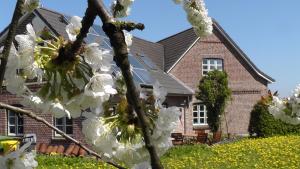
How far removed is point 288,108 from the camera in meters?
5.20

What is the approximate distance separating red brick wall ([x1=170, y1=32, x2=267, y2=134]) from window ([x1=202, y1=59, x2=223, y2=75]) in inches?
9.0

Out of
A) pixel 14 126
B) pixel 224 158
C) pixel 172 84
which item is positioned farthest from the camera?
pixel 172 84

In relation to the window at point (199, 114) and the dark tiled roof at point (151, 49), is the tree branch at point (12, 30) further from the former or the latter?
the window at point (199, 114)

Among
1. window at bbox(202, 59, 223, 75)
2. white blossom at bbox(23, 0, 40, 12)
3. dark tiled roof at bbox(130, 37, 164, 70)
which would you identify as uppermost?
dark tiled roof at bbox(130, 37, 164, 70)

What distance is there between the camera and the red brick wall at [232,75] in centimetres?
2723

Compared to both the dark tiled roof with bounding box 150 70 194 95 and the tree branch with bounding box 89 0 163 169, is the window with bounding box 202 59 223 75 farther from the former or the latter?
the tree branch with bounding box 89 0 163 169

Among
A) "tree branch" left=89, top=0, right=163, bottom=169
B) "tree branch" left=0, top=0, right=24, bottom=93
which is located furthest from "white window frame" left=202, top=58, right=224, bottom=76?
"tree branch" left=89, top=0, right=163, bottom=169

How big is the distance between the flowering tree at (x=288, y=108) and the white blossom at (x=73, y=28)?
4.10 meters

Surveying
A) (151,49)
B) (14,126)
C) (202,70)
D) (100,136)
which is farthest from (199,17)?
(151,49)

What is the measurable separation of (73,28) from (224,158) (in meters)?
13.8

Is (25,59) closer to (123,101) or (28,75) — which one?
(28,75)

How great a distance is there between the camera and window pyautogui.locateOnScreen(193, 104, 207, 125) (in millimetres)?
26812

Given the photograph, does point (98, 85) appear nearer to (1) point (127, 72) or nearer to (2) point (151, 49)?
(1) point (127, 72)

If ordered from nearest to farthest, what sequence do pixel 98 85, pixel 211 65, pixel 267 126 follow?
1. pixel 98 85
2. pixel 267 126
3. pixel 211 65
